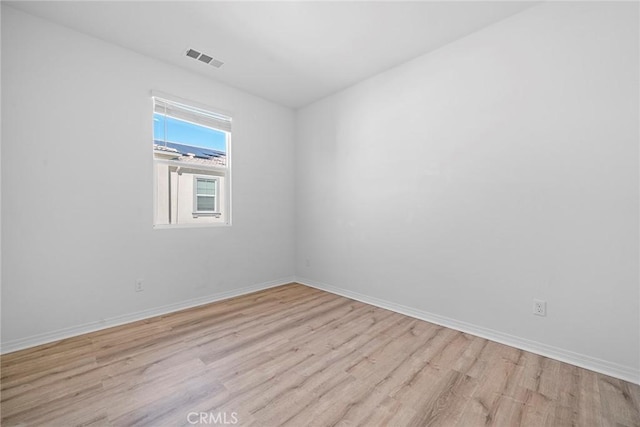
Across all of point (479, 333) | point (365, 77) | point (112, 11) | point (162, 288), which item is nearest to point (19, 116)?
point (112, 11)

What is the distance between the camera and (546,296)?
6.81 ft

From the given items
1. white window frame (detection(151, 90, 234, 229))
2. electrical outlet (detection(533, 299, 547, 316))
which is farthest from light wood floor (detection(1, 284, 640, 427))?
white window frame (detection(151, 90, 234, 229))

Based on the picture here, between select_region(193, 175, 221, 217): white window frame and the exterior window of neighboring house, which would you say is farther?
select_region(193, 175, 221, 217): white window frame

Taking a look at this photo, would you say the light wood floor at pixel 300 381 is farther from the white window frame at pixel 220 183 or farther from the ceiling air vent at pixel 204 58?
the ceiling air vent at pixel 204 58

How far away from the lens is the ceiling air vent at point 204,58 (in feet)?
8.93

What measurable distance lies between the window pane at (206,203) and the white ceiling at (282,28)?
1514 mm

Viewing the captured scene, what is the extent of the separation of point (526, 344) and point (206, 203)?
143 inches

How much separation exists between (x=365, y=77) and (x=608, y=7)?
2060 millimetres

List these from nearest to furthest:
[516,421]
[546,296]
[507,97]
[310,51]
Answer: [516,421]
[546,296]
[507,97]
[310,51]

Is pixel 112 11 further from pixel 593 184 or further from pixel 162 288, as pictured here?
pixel 593 184

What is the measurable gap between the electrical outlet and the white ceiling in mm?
2384

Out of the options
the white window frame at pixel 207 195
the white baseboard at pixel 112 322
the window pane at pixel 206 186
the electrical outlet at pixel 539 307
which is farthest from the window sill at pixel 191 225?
the electrical outlet at pixel 539 307

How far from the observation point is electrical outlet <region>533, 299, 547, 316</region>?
2082 millimetres

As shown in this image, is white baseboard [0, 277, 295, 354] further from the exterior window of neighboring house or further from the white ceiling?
the white ceiling
